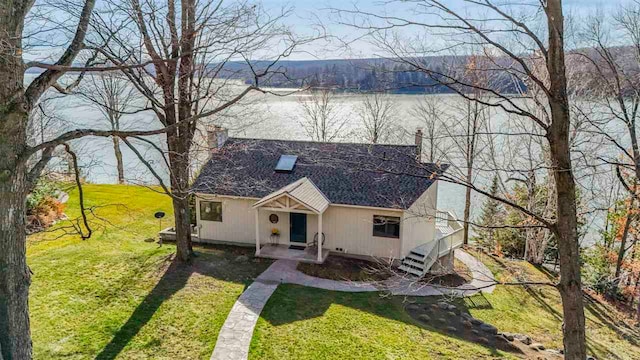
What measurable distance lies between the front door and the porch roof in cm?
103

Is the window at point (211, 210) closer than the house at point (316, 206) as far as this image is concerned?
No

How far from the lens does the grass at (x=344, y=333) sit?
9234 mm

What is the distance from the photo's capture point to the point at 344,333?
1005cm

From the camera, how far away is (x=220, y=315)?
1053 centimetres

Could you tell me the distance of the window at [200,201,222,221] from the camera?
53.1 feet

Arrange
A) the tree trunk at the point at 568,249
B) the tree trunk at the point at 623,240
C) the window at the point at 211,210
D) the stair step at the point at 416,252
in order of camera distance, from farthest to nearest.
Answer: the tree trunk at the point at 623,240
the window at the point at 211,210
the stair step at the point at 416,252
the tree trunk at the point at 568,249

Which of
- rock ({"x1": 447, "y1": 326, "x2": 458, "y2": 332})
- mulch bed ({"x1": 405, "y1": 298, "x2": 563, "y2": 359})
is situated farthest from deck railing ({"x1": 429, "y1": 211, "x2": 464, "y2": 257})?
rock ({"x1": 447, "y1": 326, "x2": 458, "y2": 332})

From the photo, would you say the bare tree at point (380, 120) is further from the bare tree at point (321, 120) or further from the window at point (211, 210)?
the window at point (211, 210)

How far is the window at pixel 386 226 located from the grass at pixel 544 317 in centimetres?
321

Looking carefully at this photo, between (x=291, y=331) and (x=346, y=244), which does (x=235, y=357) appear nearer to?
(x=291, y=331)

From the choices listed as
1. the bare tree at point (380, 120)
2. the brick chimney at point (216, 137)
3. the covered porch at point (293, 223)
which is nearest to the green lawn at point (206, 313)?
the covered porch at point (293, 223)

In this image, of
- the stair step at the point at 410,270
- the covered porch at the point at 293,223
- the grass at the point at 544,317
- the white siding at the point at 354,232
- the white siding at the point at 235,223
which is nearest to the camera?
the grass at the point at 544,317

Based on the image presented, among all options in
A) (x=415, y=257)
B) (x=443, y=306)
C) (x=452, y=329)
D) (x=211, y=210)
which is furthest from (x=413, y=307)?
(x=211, y=210)

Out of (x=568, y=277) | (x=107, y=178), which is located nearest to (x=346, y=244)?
(x=568, y=277)
